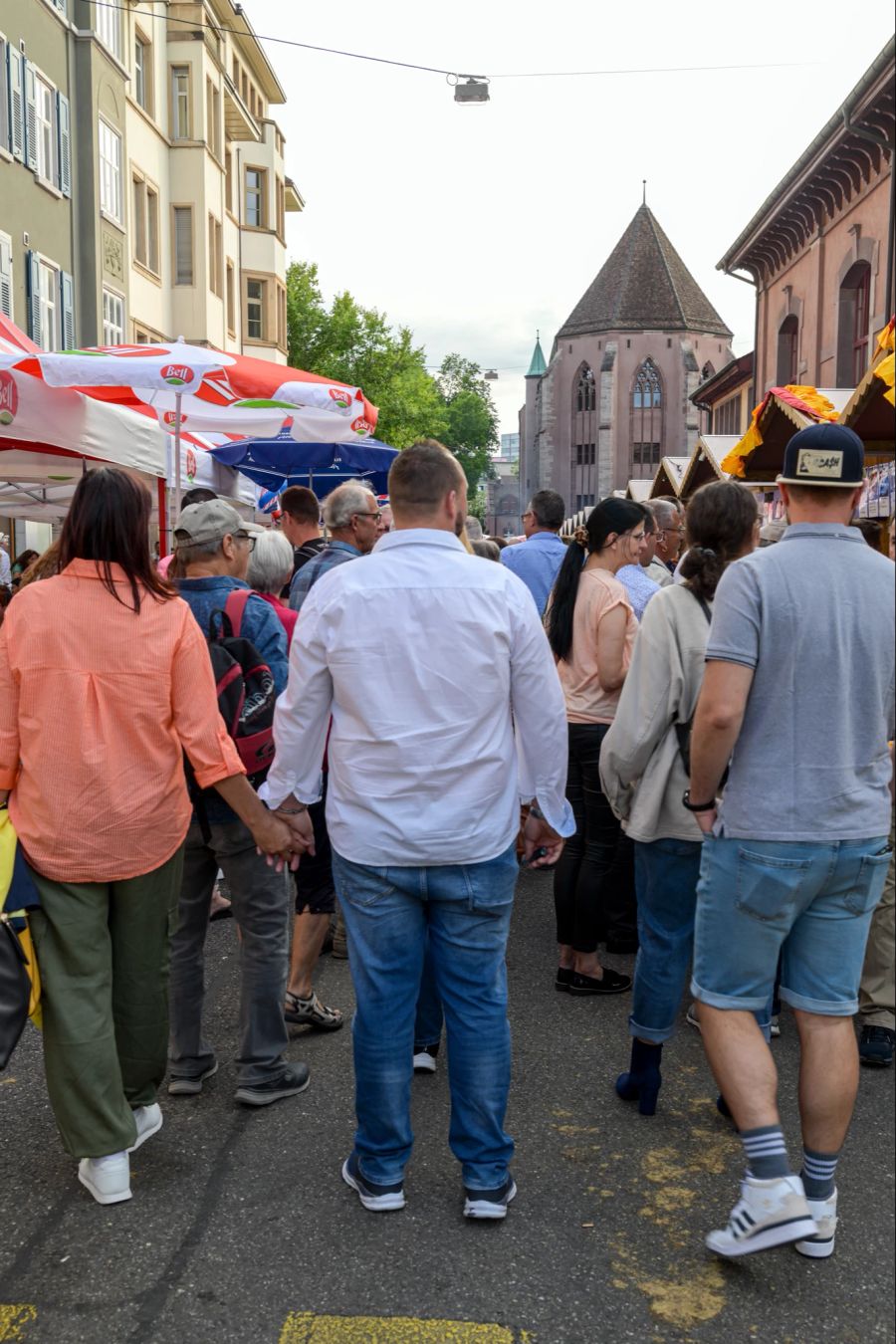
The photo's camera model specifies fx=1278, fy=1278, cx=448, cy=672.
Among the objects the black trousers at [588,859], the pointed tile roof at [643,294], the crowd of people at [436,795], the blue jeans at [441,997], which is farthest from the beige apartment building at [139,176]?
the pointed tile roof at [643,294]

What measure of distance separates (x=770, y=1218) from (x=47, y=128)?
22024mm

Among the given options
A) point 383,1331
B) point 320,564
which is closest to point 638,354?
point 320,564

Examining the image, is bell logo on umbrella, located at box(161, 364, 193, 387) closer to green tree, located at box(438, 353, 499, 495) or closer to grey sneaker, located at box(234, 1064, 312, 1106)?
grey sneaker, located at box(234, 1064, 312, 1106)

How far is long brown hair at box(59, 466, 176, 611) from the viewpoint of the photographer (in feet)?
11.4

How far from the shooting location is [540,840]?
360 centimetres

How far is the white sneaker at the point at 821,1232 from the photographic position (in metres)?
3.04

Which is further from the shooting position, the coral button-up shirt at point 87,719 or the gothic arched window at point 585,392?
the gothic arched window at point 585,392

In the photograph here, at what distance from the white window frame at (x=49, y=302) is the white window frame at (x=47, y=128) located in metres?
1.37

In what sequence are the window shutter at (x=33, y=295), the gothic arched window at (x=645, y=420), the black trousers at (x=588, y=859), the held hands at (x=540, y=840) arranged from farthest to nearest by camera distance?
the gothic arched window at (x=645, y=420) → the window shutter at (x=33, y=295) → the black trousers at (x=588, y=859) → the held hands at (x=540, y=840)

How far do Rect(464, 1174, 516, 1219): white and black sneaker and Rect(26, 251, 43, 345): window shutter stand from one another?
18913 millimetres

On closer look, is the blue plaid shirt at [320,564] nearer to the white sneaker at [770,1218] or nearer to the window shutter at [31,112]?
the white sneaker at [770,1218]

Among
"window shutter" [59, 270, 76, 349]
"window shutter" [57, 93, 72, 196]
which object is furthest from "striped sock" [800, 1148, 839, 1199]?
"window shutter" [57, 93, 72, 196]

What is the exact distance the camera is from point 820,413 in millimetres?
8891

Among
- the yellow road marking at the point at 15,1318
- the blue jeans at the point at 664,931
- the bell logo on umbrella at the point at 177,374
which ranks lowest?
the yellow road marking at the point at 15,1318
